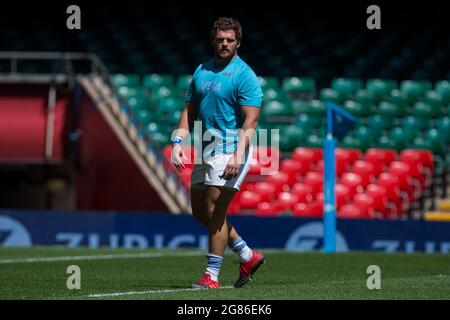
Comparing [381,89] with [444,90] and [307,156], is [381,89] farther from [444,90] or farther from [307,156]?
[307,156]

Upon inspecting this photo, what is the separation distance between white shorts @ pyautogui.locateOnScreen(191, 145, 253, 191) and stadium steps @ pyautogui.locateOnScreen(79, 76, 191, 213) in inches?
500

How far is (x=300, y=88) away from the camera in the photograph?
2661 cm

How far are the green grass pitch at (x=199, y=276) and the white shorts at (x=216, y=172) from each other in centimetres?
86

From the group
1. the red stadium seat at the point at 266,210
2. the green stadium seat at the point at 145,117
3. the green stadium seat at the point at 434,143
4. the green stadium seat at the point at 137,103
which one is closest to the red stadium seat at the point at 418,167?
the green stadium seat at the point at 434,143

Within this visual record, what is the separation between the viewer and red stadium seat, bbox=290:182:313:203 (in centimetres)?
2353

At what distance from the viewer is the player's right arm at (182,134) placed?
31.9 feet

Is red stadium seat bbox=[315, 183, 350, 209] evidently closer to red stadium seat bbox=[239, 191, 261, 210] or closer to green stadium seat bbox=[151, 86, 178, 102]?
red stadium seat bbox=[239, 191, 261, 210]

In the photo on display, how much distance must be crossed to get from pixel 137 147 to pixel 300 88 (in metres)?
4.34

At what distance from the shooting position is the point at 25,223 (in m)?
19.9

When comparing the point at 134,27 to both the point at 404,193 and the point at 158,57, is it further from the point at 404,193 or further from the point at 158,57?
the point at 404,193

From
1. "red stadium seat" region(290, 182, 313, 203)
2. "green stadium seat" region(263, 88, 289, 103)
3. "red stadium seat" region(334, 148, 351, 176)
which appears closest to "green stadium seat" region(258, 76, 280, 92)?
"green stadium seat" region(263, 88, 289, 103)

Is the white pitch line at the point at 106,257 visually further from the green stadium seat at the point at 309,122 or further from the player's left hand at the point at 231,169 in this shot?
the green stadium seat at the point at 309,122

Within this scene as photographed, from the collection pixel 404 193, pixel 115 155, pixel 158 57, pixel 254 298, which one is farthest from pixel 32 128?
pixel 254 298
